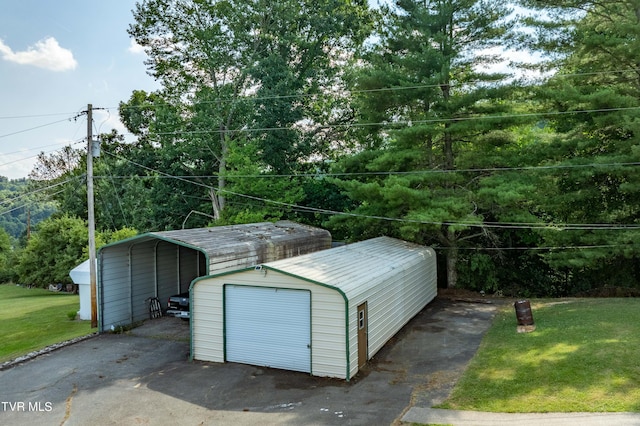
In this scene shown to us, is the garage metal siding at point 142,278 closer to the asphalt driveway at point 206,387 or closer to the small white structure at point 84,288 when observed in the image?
the small white structure at point 84,288

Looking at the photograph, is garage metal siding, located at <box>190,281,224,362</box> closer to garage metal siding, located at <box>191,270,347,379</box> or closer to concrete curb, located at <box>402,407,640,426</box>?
garage metal siding, located at <box>191,270,347,379</box>

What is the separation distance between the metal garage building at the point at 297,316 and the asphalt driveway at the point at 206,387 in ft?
1.15

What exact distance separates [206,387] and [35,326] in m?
10.9

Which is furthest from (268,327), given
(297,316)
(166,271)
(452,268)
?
(452,268)

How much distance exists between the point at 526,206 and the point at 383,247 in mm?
7352

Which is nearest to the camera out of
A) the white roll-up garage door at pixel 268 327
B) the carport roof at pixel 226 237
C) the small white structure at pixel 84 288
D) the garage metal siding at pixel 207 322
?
the white roll-up garage door at pixel 268 327

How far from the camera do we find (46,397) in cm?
895

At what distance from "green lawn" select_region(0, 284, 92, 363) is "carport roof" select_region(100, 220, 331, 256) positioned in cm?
333

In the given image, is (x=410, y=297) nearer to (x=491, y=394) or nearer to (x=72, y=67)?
(x=491, y=394)

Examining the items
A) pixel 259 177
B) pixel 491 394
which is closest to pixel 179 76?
pixel 259 177

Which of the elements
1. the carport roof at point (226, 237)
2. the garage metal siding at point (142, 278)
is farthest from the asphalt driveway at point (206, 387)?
the carport roof at point (226, 237)

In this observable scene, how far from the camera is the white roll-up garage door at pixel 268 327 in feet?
32.9

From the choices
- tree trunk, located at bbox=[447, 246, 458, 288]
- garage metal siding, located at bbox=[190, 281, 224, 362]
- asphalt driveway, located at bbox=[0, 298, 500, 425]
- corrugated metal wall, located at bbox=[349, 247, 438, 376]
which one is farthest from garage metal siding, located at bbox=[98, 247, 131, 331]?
tree trunk, located at bbox=[447, 246, 458, 288]

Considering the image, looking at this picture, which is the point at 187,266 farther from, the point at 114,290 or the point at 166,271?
the point at 114,290
